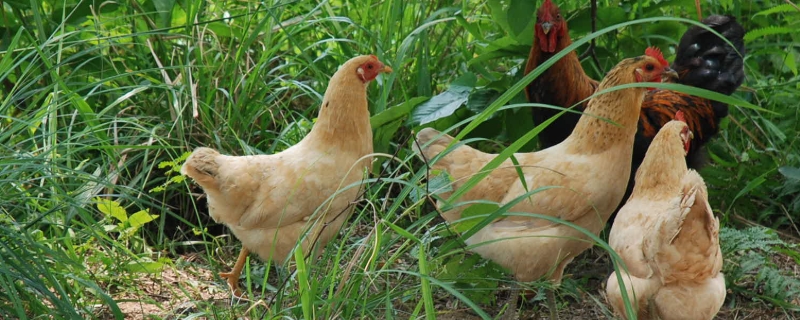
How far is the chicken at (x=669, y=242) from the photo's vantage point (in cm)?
331

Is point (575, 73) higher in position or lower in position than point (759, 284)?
higher

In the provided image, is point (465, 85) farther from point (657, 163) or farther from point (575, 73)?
point (657, 163)

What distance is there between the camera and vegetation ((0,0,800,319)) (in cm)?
385

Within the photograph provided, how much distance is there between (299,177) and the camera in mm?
3838

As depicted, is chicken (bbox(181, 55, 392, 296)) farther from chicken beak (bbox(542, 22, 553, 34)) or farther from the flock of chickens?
chicken beak (bbox(542, 22, 553, 34))

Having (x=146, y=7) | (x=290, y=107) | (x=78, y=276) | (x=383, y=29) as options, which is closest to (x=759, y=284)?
(x=383, y=29)

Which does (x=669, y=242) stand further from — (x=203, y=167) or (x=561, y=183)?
(x=203, y=167)

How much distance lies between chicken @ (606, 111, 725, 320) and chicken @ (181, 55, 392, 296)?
1.16 metres

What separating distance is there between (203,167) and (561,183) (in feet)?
4.87

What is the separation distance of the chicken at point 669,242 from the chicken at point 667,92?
2.62 ft

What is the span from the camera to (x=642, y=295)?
348 cm

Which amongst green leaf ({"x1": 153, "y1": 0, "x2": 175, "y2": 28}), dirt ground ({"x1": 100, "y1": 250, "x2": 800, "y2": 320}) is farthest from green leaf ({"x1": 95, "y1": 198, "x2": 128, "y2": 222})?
green leaf ({"x1": 153, "y1": 0, "x2": 175, "y2": 28})

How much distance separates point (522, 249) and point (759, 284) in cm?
145

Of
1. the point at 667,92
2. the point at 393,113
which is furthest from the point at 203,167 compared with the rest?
the point at 667,92
